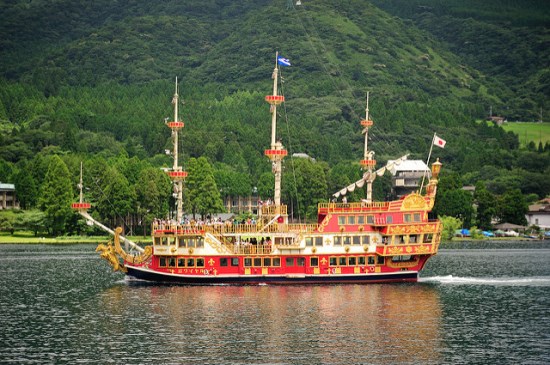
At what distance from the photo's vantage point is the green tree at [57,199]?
155250 mm

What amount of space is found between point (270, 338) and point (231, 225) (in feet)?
88.4

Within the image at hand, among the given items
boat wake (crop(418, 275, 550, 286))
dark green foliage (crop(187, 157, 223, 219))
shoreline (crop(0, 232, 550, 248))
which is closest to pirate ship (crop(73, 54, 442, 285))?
boat wake (crop(418, 275, 550, 286))

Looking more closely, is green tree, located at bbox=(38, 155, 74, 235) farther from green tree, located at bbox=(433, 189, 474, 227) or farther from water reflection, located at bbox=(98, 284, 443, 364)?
water reflection, located at bbox=(98, 284, 443, 364)

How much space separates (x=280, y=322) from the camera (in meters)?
72.1

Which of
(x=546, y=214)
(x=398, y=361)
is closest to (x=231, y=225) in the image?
(x=398, y=361)

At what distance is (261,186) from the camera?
190 meters

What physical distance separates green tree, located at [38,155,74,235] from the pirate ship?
6669 cm

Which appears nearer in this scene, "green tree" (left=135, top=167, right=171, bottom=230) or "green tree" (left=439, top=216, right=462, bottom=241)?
"green tree" (left=135, top=167, right=171, bottom=230)

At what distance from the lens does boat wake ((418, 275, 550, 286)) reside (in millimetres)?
95688

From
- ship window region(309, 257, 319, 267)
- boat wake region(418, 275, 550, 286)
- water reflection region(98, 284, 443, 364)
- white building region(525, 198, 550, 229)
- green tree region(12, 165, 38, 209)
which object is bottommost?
water reflection region(98, 284, 443, 364)

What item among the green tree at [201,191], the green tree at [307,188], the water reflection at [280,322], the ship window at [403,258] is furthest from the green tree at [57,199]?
the ship window at [403,258]

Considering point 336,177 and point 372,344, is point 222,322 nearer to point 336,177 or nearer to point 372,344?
point 372,344

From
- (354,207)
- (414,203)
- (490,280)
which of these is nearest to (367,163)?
(354,207)

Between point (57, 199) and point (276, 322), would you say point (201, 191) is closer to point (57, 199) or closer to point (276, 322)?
point (57, 199)
